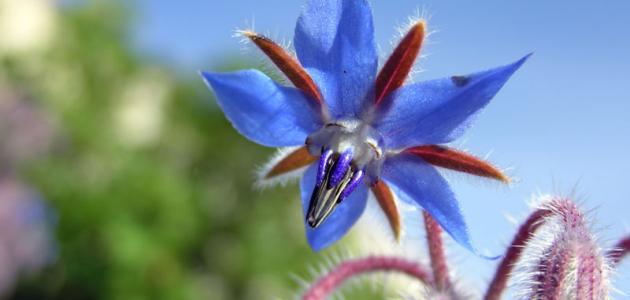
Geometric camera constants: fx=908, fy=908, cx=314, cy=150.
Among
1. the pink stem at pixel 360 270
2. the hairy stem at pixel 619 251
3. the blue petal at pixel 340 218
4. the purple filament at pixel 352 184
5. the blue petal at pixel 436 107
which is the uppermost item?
the blue petal at pixel 436 107

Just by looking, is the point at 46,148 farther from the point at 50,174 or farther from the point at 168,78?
the point at 168,78

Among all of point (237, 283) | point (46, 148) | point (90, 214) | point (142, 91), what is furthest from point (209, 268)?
point (142, 91)

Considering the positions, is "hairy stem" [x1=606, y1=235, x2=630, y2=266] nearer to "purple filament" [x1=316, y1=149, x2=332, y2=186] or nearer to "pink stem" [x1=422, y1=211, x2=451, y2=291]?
"pink stem" [x1=422, y1=211, x2=451, y2=291]

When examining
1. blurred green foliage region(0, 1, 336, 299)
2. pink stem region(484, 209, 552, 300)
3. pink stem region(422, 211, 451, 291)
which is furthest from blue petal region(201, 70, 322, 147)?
blurred green foliage region(0, 1, 336, 299)

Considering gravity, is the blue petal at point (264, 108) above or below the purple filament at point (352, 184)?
above

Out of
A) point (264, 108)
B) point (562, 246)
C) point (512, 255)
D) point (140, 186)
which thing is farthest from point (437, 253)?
point (140, 186)

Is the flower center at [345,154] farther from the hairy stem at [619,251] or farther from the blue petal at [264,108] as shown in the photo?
the hairy stem at [619,251]

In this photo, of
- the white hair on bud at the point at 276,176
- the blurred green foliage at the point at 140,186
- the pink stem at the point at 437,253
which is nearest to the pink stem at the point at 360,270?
the pink stem at the point at 437,253
